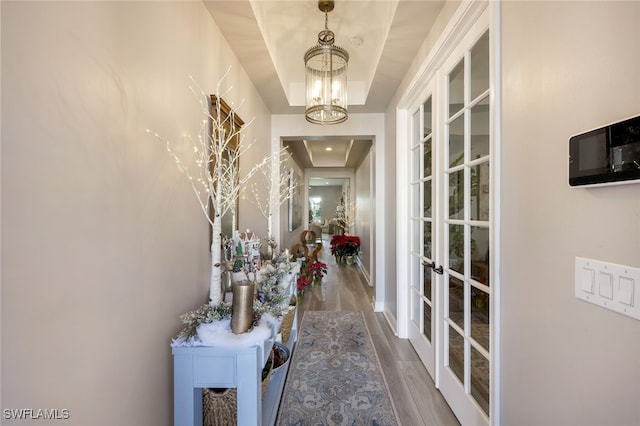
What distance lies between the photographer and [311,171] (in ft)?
26.7

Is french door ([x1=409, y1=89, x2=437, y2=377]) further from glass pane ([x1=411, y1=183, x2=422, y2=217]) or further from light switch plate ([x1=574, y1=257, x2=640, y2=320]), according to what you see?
light switch plate ([x1=574, y1=257, x2=640, y2=320])

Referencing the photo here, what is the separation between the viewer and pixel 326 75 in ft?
7.08

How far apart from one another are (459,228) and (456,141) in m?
0.56

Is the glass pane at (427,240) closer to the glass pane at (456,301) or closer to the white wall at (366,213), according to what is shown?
the glass pane at (456,301)

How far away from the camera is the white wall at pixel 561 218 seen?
740mm

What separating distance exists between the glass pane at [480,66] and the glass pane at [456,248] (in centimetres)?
80

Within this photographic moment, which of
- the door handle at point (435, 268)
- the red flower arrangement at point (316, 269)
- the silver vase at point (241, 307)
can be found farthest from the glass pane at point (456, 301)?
the red flower arrangement at point (316, 269)

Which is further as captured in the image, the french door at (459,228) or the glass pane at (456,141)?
the glass pane at (456,141)

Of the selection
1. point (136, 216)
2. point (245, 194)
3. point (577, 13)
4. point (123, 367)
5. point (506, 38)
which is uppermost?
point (506, 38)

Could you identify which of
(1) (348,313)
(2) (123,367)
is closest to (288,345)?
(1) (348,313)

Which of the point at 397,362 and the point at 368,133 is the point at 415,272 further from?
the point at 368,133

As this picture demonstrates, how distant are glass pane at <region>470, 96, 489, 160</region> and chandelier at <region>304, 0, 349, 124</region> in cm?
94

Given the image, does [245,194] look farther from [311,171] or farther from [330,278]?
[311,171]

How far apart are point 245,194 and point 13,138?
2007 millimetres
